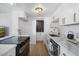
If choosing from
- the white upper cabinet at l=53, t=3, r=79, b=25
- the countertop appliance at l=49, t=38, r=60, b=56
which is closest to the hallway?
the countertop appliance at l=49, t=38, r=60, b=56

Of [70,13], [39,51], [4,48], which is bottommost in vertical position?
[39,51]

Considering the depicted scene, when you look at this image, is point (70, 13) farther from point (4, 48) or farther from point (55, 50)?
point (4, 48)

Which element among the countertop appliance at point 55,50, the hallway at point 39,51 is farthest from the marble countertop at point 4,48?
the countertop appliance at point 55,50

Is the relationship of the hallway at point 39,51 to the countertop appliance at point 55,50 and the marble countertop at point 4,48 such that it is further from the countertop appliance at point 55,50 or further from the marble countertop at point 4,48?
the marble countertop at point 4,48

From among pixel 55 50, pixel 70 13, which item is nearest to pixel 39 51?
pixel 55 50

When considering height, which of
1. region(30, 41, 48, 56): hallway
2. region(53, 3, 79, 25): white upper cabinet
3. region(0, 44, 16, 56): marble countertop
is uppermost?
region(53, 3, 79, 25): white upper cabinet

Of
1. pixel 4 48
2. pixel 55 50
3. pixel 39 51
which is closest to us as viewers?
pixel 4 48

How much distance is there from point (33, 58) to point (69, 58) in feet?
1.00

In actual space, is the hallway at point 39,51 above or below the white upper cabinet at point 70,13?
below

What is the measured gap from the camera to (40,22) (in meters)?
1.64

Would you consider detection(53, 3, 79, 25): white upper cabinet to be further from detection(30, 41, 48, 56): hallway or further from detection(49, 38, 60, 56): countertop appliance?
detection(30, 41, 48, 56): hallway

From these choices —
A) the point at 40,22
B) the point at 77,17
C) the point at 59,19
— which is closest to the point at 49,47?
the point at 59,19

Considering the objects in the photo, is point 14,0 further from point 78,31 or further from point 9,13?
point 78,31

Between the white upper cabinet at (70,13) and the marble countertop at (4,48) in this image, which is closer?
the marble countertop at (4,48)
